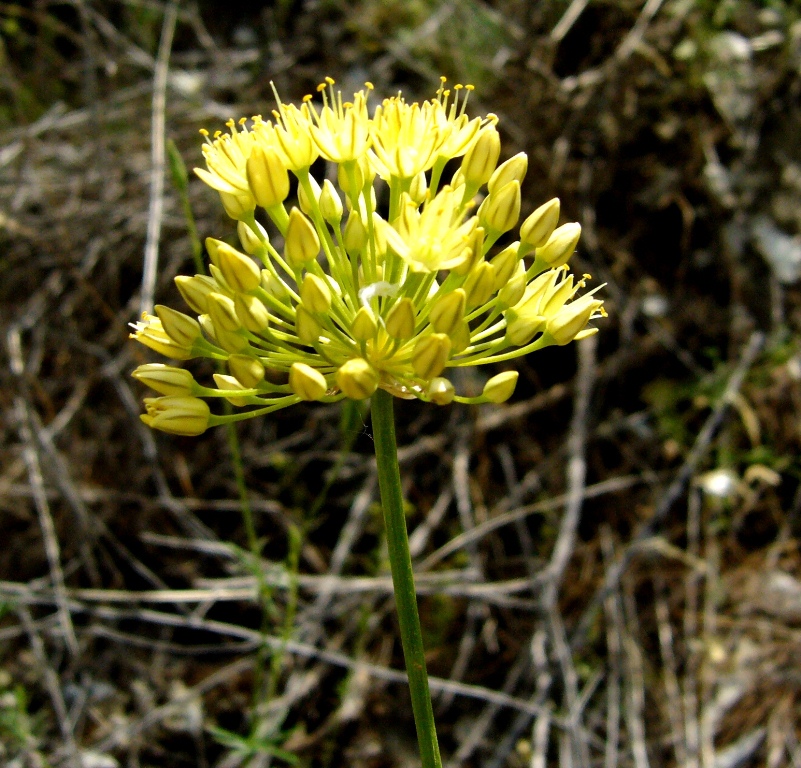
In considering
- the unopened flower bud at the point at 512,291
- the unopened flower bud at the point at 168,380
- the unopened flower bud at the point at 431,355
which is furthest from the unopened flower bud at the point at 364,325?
the unopened flower bud at the point at 168,380

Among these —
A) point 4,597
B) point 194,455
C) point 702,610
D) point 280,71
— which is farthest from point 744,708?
point 280,71

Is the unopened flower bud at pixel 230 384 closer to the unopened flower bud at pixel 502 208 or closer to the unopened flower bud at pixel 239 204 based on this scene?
the unopened flower bud at pixel 239 204

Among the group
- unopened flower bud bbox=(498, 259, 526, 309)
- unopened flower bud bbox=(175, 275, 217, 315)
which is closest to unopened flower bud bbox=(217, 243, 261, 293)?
unopened flower bud bbox=(175, 275, 217, 315)

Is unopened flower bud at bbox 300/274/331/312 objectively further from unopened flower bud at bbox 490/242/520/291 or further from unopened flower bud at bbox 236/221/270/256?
unopened flower bud at bbox 490/242/520/291

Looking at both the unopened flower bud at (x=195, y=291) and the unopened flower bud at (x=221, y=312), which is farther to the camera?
the unopened flower bud at (x=195, y=291)

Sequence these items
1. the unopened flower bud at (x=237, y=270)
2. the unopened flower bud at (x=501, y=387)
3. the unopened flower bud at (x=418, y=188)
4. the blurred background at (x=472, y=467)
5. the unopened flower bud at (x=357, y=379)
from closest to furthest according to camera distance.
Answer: the unopened flower bud at (x=357, y=379) < the unopened flower bud at (x=237, y=270) < the unopened flower bud at (x=501, y=387) < the unopened flower bud at (x=418, y=188) < the blurred background at (x=472, y=467)

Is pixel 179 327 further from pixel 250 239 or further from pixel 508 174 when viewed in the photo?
pixel 508 174

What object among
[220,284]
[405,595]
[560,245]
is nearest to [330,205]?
[220,284]
